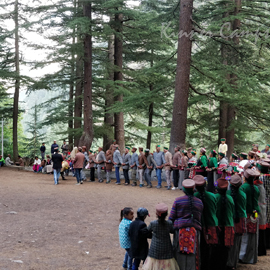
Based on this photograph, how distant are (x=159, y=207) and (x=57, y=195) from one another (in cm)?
948

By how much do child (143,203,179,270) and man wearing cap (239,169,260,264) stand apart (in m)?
2.28

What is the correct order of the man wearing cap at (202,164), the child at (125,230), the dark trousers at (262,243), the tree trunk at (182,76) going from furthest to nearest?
1. the tree trunk at (182,76)
2. the man wearing cap at (202,164)
3. the dark trousers at (262,243)
4. the child at (125,230)

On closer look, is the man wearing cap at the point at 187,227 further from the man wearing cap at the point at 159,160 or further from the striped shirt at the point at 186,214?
the man wearing cap at the point at 159,160

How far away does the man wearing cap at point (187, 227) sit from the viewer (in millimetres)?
4945

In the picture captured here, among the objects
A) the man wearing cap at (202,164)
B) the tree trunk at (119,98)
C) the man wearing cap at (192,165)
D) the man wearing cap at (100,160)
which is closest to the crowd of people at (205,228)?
the man wearing cap at (202,164)

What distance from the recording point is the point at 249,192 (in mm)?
6504

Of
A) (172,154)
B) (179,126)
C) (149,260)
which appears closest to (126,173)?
(172,154)

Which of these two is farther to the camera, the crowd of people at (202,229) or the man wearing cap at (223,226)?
the man wearing cap at (223,226)

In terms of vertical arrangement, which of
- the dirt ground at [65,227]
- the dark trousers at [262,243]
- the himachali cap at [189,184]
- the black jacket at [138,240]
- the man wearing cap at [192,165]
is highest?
the himachali cap at [189,184]

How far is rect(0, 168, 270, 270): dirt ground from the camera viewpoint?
6.54 meters

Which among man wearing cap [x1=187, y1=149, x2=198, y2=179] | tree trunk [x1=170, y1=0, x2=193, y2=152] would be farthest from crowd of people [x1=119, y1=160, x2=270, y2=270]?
tree trunk [x1=170, y1=0, x2=193, y2=152]

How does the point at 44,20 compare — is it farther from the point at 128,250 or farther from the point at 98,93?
the point at 128,250

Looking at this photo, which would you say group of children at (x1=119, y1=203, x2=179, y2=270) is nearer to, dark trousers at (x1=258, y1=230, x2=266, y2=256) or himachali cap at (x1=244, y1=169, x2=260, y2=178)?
himachali cap at (x1=244, y1=169, x2=260, y2=178)

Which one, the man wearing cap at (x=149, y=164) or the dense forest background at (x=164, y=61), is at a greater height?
the dense forest background at (x=164, y=61)
